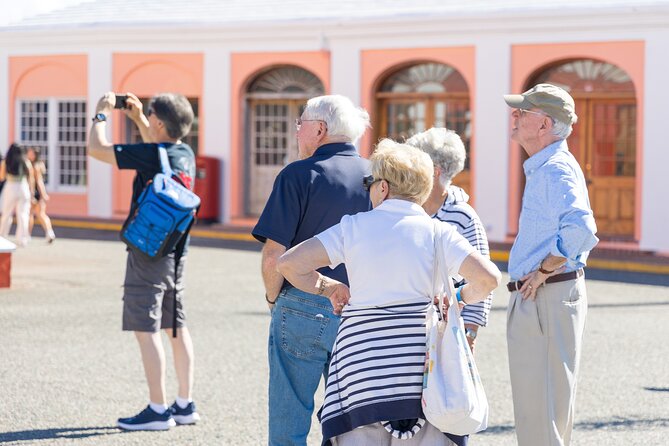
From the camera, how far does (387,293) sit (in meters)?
4.29

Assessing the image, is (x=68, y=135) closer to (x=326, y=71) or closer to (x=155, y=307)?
(x=326, y=71)

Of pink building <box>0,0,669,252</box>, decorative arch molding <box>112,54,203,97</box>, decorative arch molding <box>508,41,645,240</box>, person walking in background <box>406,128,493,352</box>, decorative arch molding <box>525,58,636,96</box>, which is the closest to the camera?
person walking in background <box>406,128,493,352</box>

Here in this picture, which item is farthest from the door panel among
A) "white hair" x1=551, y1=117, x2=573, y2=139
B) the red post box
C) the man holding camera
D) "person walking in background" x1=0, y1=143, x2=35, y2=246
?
"white hair" x1=551, y1=117, x2=573, y2=139

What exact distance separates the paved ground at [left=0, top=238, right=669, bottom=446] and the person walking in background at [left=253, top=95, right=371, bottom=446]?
5.60 feet

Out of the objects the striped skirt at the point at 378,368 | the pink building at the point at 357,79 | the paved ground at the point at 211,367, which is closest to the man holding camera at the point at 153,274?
the paved ground at the point at 211,367

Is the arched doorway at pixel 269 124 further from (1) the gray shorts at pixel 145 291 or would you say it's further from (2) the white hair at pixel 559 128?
(2) the white hair at pixel 559 128

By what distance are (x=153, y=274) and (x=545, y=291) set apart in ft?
8.46

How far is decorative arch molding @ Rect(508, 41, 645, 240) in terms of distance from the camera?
2061 cm

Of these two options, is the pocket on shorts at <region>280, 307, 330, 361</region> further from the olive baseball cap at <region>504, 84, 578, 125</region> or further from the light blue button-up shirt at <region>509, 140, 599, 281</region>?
the olive baseball cap at <region>504, 84, 578, 125</region>

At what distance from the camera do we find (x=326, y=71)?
23844 millimetres

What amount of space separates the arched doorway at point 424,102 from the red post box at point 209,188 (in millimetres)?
3373

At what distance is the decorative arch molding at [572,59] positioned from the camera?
20.6 meters

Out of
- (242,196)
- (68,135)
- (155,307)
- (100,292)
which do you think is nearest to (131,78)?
(68,135)

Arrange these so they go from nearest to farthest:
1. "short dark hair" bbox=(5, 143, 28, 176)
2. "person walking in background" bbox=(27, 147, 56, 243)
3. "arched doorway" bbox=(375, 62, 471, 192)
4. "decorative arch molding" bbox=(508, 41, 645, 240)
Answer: "short dark hair" bbox=(5, 143, 28, 176) < "person walking in background" bbox=(27, 147, 56, 243) < "decorative arch molding" bbox=(508, 41, 645, 240) < "arched doorway" bbox=(375, 62, 471, 192)
